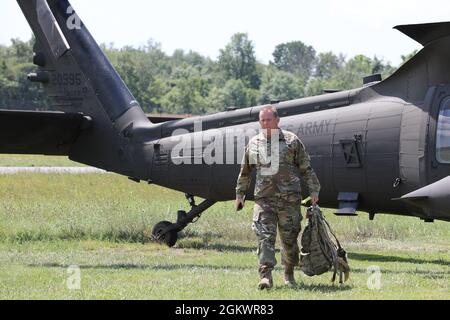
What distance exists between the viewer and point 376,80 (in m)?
13.9

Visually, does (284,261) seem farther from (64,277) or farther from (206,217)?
(206,217)

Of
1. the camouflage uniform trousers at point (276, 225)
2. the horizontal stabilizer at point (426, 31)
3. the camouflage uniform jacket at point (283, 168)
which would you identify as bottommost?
the camouflage uniform trousers at point (276, 225)

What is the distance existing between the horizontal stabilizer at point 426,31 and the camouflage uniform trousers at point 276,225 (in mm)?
3380

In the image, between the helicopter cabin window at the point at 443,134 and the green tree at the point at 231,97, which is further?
the green tree at the point at 231,97

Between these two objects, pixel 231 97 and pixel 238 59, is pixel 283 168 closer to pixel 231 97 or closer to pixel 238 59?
pixel 231 97

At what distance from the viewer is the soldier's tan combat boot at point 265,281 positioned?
9.70 meters

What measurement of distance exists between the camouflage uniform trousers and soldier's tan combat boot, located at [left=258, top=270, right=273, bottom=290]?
0.08 feet

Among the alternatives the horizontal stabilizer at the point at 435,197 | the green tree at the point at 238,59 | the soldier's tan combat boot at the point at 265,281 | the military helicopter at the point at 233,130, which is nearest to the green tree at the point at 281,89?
the green tree at the point at 238,59

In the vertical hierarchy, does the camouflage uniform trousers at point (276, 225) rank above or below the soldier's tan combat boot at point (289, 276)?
above

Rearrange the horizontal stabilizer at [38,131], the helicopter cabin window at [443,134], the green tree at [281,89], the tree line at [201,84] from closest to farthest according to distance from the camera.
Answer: the helicopter cabin window at [443,134], the horizontal stabilizer at [38,131], the tree line at [201,84], the green tree at [281,89]

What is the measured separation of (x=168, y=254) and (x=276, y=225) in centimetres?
519

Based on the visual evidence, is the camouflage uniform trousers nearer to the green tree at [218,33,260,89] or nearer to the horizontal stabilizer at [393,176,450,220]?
the horizontal stabilizer at [393,176,450,220]

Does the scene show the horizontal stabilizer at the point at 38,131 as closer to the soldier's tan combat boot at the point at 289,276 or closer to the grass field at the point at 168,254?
the grass field at the point at 168,254

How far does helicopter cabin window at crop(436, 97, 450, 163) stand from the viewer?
39.3 ft
